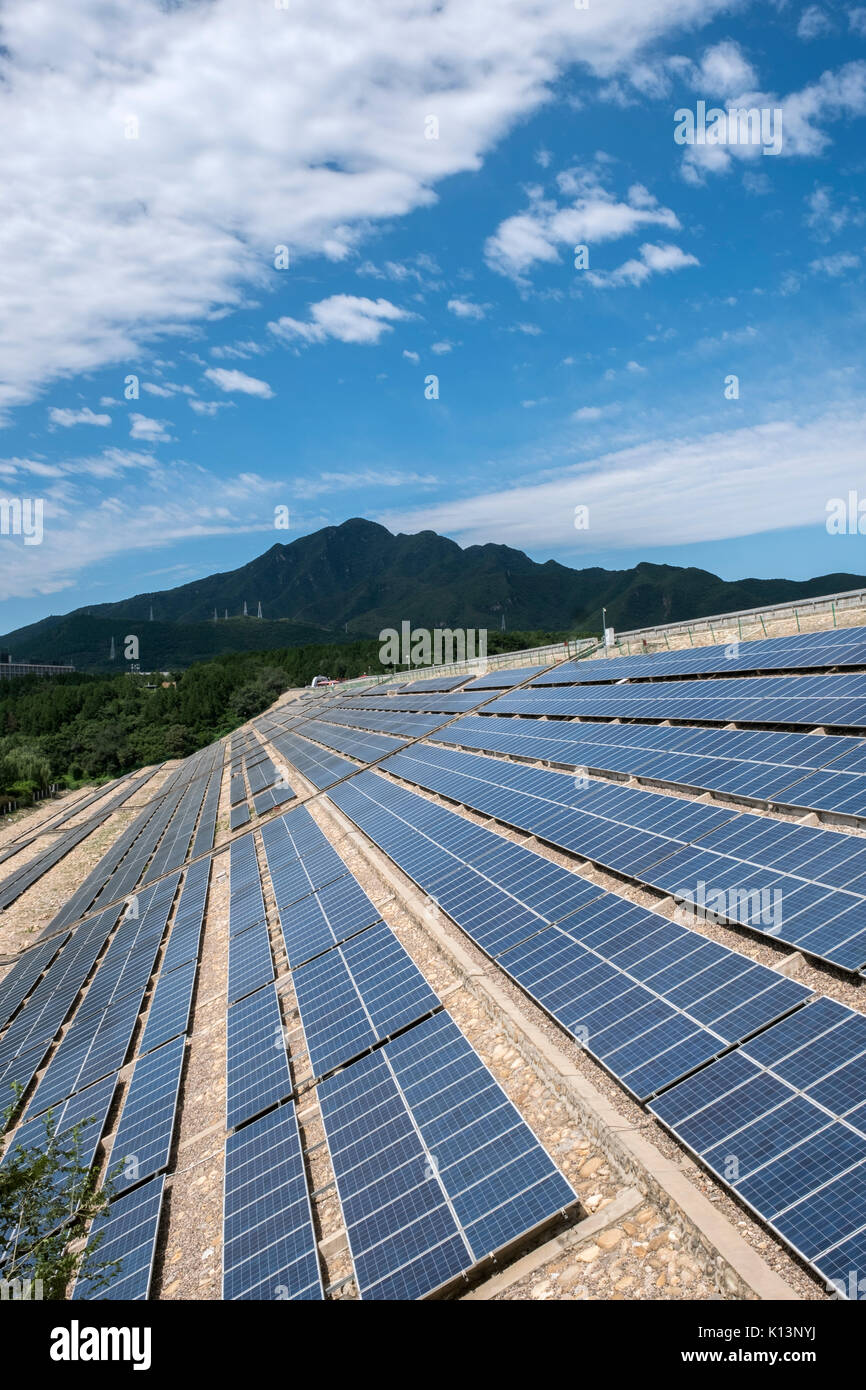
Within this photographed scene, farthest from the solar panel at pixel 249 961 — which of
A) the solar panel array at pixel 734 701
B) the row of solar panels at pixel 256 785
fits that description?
the row of solar panels at pixel 256 785

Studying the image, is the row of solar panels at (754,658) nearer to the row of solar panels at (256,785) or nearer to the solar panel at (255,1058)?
the row of solar panels at (256,785)

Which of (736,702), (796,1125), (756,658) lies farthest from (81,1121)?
(756,658)

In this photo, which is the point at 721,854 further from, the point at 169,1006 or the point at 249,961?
the point at 169,1006

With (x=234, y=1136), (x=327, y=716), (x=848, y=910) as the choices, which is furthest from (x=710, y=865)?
(x=327, y=716)

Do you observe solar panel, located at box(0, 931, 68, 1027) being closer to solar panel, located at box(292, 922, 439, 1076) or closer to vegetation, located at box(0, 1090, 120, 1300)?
solar panel, located at box(292, 922, 439, 1076)

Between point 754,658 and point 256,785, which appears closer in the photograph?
point 754,658

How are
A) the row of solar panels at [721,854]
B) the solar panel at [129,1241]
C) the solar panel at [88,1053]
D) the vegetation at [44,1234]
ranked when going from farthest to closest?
the solar panel at [88,1053] < the row of solar panels at [721,854] < the solar panel at [129,1241] < the vegetation at [44,1234]
